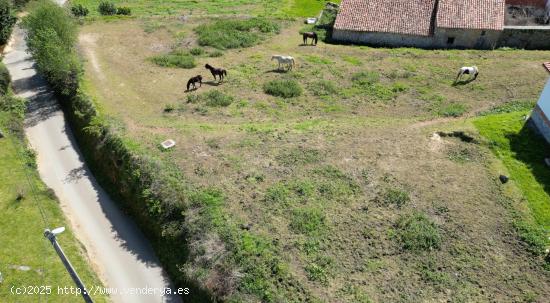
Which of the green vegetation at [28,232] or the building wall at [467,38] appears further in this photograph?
the building wall at [467,38]

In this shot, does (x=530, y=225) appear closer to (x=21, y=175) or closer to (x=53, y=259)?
(x=53, y=259)

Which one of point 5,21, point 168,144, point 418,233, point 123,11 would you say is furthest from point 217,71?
point 5,21

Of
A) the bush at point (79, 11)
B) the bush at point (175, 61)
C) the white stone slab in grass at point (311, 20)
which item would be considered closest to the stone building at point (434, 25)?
the white stone slab in grass at point (311, 20)

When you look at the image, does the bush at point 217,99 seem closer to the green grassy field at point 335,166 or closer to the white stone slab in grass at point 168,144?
the green grassy field at point 335,166

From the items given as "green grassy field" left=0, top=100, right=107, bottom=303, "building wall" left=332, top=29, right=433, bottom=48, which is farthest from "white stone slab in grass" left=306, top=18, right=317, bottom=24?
"green grassy field" left=0, top=100, right=107, bottom=303

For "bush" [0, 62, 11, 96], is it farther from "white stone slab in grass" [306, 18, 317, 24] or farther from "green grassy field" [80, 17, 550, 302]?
"white stone slab in grass" [306, 18, 317, 24]

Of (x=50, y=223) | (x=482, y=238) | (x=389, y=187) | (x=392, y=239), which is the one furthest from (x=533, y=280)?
(x=50, y=223)
